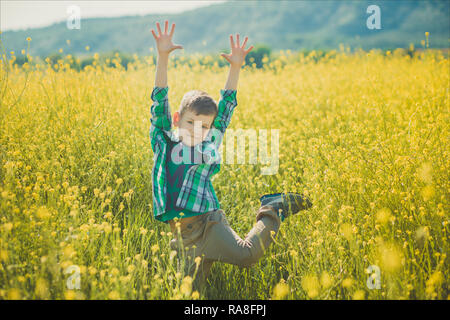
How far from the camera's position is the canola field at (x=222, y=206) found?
5.38 ft

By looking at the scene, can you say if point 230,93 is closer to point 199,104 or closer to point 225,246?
point 199,104

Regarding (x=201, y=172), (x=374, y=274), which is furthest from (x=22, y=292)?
(x=374, y=274)

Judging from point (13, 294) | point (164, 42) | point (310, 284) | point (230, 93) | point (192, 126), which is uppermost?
point (164, 42)

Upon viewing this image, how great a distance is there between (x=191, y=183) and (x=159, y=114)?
44cm

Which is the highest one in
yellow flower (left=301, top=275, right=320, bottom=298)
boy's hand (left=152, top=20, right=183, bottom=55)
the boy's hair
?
boy's hand (left=152, top=20, right=183, bottom=55)

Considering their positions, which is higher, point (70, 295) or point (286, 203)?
point (286, 203)

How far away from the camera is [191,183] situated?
196 centimetres

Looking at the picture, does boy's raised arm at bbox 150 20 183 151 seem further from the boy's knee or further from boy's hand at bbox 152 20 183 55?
the boy's knee

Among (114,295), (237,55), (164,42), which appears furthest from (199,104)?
(114,295)

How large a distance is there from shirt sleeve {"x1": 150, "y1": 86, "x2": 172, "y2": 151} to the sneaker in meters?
0.79

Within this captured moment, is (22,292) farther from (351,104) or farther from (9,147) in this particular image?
(351,104)

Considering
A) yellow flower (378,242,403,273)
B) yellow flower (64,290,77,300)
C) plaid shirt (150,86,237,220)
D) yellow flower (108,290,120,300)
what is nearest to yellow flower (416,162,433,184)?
yellow flower (378,242,403,273)

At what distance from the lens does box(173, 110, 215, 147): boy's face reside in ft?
6.59

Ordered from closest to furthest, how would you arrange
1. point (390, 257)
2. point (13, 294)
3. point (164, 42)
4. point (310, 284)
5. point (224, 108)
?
point (13, 294), point (390, 257), point (310, 284), point (164, 42), point (224, 108)
